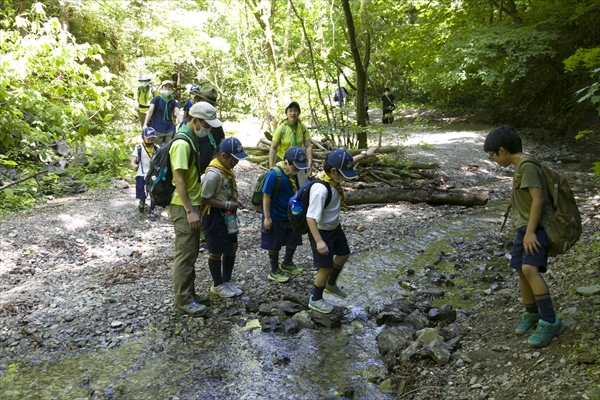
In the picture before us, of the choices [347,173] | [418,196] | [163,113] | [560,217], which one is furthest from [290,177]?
[418,196]

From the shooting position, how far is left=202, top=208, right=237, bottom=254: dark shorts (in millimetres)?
5289

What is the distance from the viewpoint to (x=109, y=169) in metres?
12.4

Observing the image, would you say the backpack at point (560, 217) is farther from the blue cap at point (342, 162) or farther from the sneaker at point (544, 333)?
the blue cap at point (342, 162)

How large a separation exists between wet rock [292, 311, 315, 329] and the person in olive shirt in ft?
3.26

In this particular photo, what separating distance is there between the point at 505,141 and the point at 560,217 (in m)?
0.72

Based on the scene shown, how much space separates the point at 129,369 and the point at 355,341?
7.03 ft

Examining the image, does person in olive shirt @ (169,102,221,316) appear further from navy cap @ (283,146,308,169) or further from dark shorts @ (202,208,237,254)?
navy cap @ (283,146,308,169)

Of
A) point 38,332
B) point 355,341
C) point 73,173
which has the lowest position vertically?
point 355,341

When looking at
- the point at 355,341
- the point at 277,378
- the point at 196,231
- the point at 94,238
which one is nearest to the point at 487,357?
the point at 355,341

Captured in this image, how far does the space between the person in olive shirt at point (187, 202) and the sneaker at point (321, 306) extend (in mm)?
1149

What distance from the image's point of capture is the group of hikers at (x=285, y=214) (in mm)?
3789

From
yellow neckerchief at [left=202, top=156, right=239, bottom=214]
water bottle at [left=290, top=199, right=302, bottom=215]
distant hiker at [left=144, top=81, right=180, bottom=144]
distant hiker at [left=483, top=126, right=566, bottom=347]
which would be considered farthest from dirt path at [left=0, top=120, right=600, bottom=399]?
distant hiker at [left=144, top=81, right=180, bottom=144]

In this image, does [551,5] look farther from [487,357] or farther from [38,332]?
[38,332]

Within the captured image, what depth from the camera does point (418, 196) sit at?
1012cm
